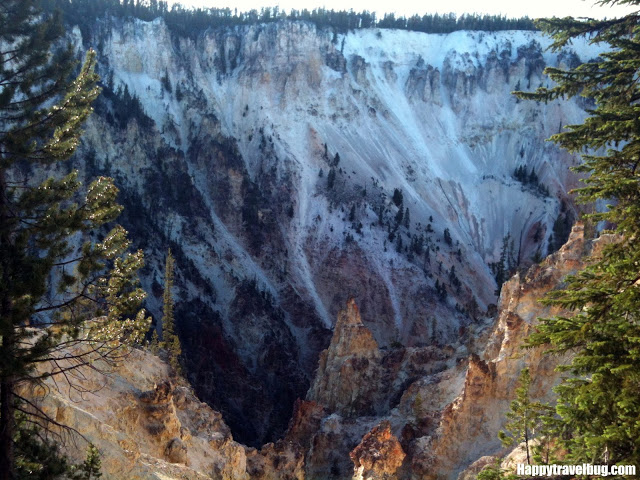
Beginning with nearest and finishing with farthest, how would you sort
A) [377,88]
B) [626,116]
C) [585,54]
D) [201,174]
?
[626,116] < [201,174] < [377,88] < [585,54]

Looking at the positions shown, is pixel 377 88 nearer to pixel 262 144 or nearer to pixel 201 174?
pixel 262 144

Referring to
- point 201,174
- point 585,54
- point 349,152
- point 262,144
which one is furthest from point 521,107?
point 201,174

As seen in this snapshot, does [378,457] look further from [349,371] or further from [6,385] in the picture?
[6,385]

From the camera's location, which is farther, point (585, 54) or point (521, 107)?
point (585, 54)

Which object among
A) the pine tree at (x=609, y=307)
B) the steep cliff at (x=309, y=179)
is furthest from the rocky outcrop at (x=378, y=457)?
the steep cliff at (x=309, y=179)

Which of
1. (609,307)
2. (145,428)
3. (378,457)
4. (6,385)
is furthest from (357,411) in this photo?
(609,307)
